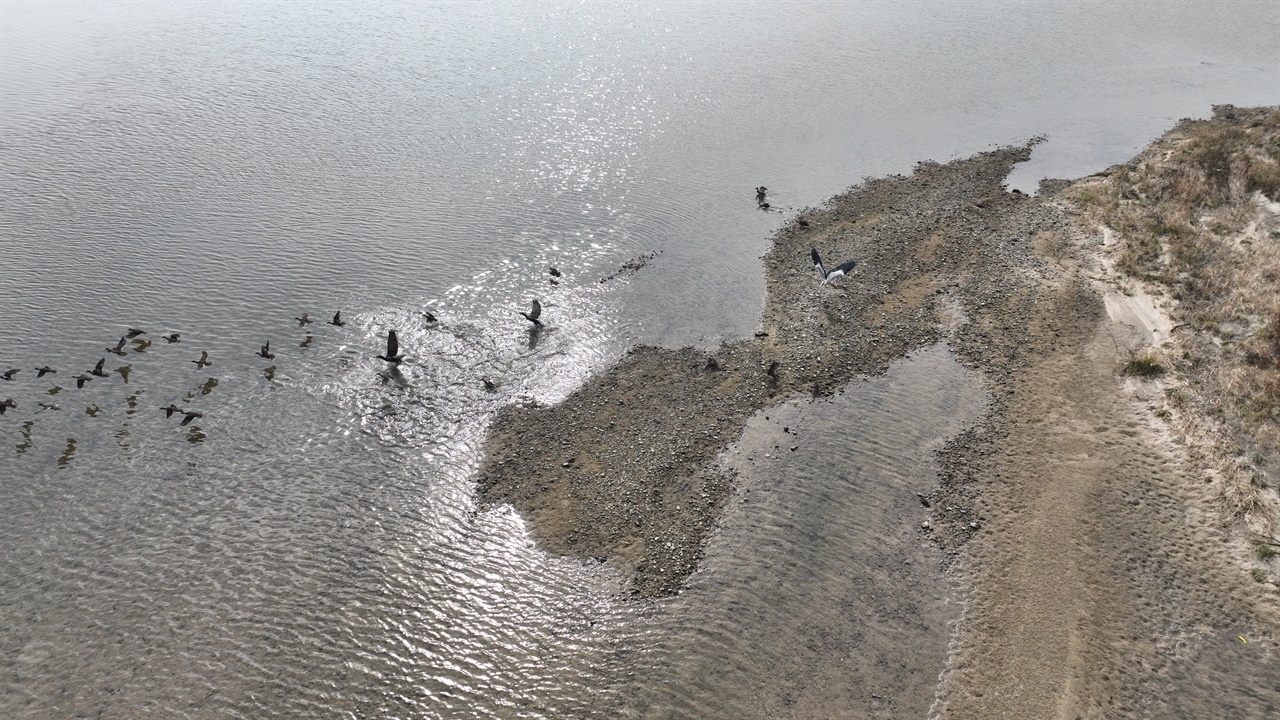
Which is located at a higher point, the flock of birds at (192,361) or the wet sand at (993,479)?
the flock of birds at (192,361)

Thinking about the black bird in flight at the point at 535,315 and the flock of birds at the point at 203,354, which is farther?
the black bird in flight at the point at 535,315

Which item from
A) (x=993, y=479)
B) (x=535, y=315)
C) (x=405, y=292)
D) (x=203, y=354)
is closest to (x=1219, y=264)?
(x=993, y=479)

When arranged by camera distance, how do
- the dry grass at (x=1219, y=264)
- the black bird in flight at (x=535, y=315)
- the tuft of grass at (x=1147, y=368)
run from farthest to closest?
the black bird in flight at (x=535, y=315), the tuft of grass at (x=1147, y=368), the dry grass at (x=1219, y=264)

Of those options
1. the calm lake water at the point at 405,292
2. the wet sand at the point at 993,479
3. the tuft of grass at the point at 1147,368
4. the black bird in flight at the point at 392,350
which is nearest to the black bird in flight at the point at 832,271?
the wet sand at the point at 993,479

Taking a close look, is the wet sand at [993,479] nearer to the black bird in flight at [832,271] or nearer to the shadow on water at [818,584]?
the shadow on water at [818,584]

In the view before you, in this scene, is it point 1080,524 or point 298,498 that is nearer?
point 1080,524

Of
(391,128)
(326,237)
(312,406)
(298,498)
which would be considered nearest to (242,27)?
(391,128)

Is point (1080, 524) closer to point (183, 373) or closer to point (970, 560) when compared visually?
point (970, 560)

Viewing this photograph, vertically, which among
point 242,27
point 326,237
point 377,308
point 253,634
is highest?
point 242,27
